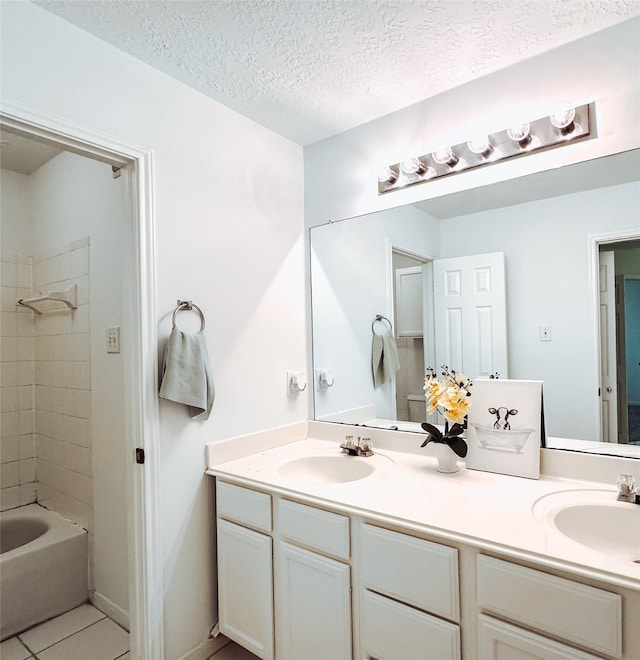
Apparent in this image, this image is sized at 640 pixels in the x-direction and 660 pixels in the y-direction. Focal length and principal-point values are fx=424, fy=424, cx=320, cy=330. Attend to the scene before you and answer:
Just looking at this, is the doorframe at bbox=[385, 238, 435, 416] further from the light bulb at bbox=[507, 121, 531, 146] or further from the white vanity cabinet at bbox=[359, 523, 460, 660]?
the white vanity cabinet at bbox=[359, 523, 460, 660]

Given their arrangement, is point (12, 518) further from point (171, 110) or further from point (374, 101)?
point (374, 101)

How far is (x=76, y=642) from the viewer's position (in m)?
1.87

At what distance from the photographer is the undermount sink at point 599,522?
48.4 inches

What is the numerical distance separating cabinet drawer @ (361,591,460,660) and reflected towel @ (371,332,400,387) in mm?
950

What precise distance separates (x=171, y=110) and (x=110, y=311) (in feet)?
3.15

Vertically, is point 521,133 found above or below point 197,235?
above

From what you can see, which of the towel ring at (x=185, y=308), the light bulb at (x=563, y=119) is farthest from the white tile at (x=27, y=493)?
the light bulb at (x=563, y=119)

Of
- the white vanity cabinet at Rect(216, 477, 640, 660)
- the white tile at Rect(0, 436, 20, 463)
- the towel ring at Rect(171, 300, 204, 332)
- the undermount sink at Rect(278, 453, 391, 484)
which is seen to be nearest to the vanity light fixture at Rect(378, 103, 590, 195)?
the towel ring at Rect(171, 300, 204, 332)

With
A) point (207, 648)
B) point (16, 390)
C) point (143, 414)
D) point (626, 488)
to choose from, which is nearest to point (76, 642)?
point (207, 648)

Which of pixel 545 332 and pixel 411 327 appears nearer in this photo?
pixel 545 332

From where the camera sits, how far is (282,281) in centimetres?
214

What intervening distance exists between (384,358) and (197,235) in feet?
3.32

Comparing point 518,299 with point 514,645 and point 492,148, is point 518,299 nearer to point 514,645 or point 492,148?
point 492,148

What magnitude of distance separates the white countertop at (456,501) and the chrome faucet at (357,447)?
4cm
